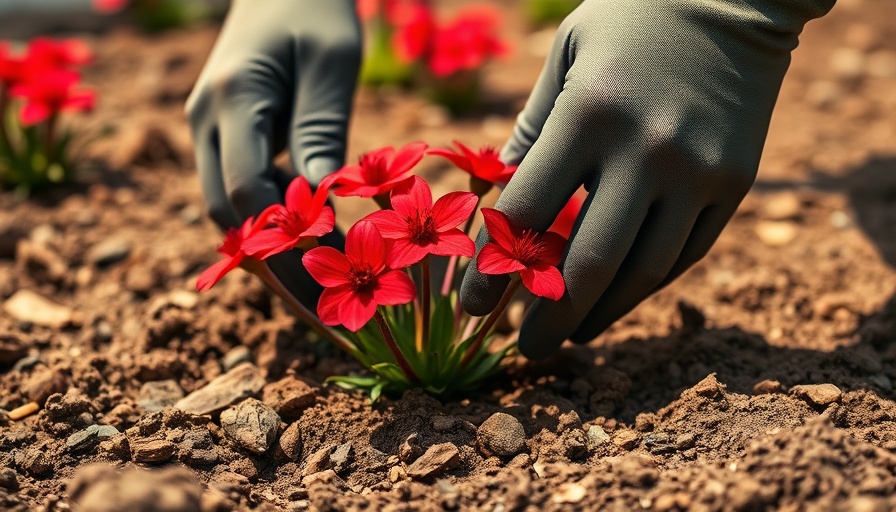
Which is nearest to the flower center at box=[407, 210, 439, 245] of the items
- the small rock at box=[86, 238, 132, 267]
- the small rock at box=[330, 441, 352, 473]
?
the small rock at box=[330, 441, 352, 473]

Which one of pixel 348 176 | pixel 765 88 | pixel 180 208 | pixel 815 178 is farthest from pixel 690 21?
pixel 180 208

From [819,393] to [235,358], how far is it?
1.60m

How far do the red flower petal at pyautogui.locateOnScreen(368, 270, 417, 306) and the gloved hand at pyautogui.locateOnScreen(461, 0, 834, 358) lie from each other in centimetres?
22

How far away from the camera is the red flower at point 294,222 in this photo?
1.92 m

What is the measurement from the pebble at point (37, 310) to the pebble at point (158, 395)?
58 cm

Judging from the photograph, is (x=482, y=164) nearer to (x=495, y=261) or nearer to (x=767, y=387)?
(x=495, y=261)

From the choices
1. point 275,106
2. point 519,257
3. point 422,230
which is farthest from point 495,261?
point 275,106

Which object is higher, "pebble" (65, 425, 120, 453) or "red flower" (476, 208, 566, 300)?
"red flower" (476, 208, 566, 300)

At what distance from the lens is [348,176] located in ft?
6.65

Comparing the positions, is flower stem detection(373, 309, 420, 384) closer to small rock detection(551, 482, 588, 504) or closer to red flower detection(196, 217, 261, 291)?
red flower detection(196, 217, 261, 291)

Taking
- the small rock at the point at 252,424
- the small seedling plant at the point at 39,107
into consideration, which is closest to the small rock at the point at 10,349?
the small rock at the point at 252,424

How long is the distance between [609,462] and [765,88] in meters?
1.00

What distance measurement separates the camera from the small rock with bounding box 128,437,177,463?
6.49ft

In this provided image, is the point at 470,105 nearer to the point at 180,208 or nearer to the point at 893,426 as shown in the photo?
the point at 180,208
